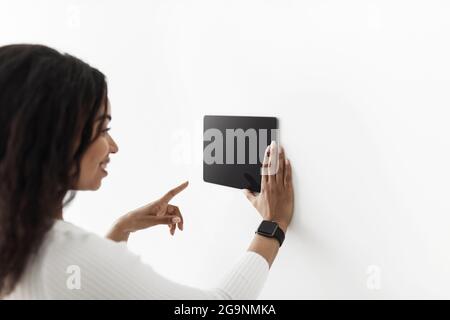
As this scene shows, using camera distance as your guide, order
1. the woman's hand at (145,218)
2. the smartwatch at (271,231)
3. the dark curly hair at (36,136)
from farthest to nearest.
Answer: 1. the woman's hand at (145,218)
2. the smartwatch at (271,231)
3. the dark curly hair at (36,136)

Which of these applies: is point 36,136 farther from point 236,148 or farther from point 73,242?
point 236,148

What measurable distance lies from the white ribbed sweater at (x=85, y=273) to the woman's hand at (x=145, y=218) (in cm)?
31

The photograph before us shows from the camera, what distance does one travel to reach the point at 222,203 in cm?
105

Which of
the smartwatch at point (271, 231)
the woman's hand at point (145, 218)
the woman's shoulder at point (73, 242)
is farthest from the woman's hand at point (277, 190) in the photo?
the woman's shoulder at point (73, 242)

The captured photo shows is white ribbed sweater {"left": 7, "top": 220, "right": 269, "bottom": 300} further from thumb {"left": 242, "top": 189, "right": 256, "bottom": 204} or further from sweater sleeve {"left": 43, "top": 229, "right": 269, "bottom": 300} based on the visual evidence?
thumb {"left": 242, "top": 189, "right": 256, "bottom": 204}

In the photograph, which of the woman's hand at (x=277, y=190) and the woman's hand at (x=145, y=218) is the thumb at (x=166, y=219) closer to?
the woman's hand at (x=145, y=218)

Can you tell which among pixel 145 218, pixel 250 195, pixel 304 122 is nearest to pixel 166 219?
pixel 145 218

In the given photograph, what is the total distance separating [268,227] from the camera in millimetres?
877

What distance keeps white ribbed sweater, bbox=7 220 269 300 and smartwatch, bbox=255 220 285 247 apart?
0.22 metres

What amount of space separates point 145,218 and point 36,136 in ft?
1.35

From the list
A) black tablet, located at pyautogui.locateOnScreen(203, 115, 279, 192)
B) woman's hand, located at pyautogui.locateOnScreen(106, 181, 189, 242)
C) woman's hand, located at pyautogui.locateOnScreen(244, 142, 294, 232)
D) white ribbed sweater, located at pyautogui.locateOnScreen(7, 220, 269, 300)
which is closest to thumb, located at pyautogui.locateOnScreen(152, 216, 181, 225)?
woman's hand, located at pyautogui.locateOnScreen(106, 181, 189, 242)

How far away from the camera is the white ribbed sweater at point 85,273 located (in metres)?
0.64

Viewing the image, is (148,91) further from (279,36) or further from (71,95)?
(71,95)
